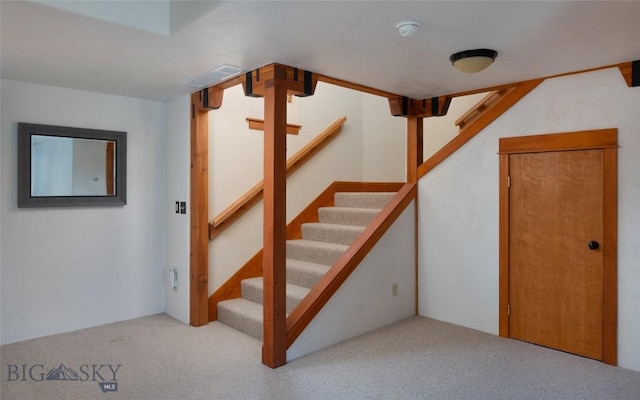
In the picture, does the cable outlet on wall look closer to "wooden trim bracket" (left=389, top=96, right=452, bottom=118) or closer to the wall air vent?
the wall air vent

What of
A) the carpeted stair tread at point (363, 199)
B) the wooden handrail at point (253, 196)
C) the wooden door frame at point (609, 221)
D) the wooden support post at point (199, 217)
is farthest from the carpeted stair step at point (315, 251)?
the wooden door frame at point (609, 221)

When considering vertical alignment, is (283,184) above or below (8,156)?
below

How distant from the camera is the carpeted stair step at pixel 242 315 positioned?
11.7 feet

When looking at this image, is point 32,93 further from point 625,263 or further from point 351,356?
point 625,263

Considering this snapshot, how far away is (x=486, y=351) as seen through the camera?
3.33 metres

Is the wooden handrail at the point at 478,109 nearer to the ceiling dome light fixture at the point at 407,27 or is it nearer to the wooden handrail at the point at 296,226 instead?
the wooden handrail at the point at 296,226

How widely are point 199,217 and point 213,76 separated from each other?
1275 millimetres

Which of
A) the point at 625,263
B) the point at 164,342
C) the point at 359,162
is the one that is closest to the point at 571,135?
the point at 625,263

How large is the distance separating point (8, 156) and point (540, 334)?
14.8 feet

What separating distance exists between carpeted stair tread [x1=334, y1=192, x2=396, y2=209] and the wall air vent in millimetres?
2038

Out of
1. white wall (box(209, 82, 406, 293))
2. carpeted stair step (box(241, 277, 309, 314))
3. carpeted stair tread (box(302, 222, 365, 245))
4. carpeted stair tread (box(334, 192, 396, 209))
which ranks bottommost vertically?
carpeted stair step (box(241, 277, 309, 314))

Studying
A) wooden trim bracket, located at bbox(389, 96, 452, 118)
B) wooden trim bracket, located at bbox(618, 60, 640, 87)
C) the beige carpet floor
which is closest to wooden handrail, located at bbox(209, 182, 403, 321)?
the beige carpet floor

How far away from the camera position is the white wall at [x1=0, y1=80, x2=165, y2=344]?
3449 millimetres

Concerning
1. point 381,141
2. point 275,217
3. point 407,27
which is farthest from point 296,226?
point 407,27
